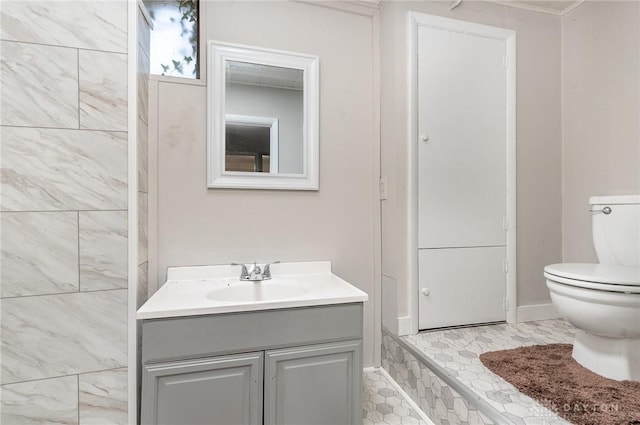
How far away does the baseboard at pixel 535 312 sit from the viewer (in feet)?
6.27

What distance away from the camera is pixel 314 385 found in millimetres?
1190

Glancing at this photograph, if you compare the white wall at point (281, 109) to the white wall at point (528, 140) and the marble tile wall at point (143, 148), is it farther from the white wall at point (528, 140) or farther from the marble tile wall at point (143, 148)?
the white wall at point (528, 140)

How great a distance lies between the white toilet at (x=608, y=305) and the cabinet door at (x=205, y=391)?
123cm

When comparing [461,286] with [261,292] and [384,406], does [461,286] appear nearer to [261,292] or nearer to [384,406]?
[384,406]

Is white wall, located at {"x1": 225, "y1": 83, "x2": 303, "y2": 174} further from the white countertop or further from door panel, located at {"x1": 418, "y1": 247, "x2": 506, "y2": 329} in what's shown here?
door panel, located at {"x1": 418, "y1": 247, "x2": 506, "y2": 329}

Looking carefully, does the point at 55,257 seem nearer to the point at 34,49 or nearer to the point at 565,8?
the point at 34,49

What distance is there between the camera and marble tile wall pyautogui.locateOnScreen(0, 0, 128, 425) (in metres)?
1.14

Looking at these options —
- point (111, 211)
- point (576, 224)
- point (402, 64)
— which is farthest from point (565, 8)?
point (111, 211)

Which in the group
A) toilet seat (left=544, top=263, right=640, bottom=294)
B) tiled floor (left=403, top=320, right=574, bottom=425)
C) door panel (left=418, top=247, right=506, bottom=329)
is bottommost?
tiled floor (left=403, top=320, right=574, bottom=425)

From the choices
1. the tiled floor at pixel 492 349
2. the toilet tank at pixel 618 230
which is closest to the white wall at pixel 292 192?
the tiled floor at pixel 492 349

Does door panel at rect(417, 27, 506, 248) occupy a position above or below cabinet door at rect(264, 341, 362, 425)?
above

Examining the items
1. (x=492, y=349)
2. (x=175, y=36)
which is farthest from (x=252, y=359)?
(x=175, y=36)

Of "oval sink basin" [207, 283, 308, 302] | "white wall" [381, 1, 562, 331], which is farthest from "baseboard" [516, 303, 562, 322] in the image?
"oval sink basin" [207, 283, 308, 302]

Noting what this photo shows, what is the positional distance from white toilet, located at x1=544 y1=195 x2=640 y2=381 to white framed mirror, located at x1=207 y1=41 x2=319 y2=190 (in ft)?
3.89
